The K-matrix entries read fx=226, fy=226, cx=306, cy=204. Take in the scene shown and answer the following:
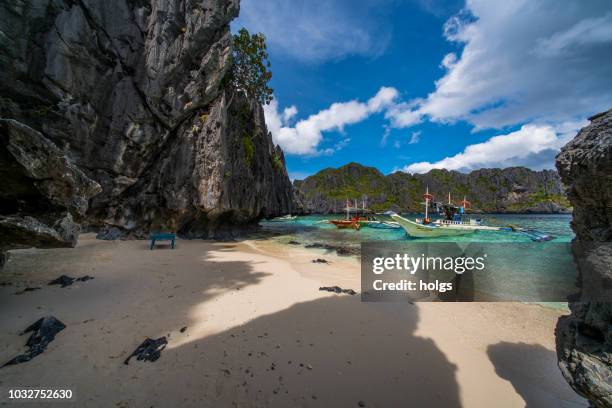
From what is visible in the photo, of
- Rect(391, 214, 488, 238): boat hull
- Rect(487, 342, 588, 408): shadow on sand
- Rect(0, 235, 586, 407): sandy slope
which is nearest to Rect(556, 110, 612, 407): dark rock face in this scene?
Rect(487, 342, 588, 408): shadow on sand

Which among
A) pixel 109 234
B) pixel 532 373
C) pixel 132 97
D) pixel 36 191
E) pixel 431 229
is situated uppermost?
pixel 132 97

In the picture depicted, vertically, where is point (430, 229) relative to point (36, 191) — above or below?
below

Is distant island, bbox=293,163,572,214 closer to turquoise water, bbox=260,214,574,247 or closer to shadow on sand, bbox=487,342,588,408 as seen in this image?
turquoise water, bbox=260,214,574,247

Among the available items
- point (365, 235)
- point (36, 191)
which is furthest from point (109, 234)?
point (365, 235)

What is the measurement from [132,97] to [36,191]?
744 inches

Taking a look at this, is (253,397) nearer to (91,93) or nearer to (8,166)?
(8,166)

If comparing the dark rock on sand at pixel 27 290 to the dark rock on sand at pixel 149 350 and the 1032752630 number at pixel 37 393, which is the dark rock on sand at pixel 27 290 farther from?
the dark rock on sand at pixel 149 350

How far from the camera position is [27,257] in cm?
921

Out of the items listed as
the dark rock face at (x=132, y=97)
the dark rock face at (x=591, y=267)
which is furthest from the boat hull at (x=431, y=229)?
the dark rock face at (x=591, y=267)

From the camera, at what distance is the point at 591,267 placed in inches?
117

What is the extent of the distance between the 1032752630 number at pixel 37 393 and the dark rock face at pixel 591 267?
650cm

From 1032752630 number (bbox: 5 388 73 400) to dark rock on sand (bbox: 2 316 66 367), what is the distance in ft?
2.46

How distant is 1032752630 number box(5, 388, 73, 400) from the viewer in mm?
3031

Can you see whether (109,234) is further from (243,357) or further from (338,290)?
(243,357)
